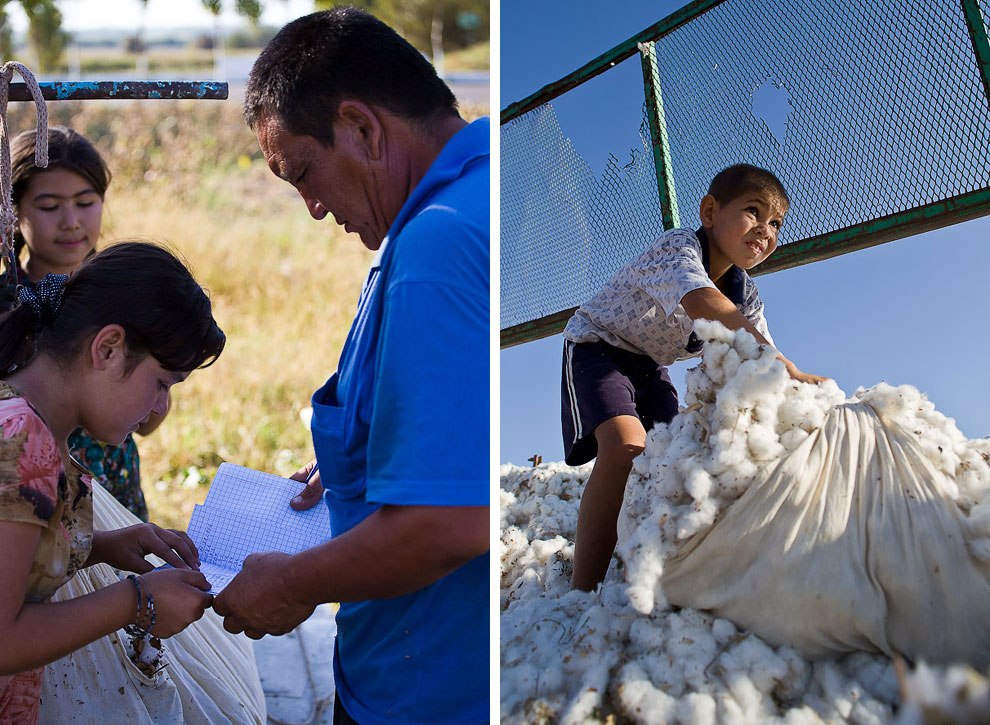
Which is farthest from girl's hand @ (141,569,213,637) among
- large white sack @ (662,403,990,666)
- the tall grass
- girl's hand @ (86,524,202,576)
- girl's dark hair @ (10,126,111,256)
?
the tall grass

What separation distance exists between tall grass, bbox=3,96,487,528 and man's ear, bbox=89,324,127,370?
6.51ft

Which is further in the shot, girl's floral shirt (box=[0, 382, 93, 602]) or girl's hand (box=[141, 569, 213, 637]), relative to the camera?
girl's hand (box=[141, 569, 213, 637])

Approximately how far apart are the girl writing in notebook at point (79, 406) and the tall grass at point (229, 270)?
76.2 inches

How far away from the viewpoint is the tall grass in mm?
4617

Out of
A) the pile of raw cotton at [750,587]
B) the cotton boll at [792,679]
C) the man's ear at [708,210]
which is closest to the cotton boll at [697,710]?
the pile of raw cotton at [750,587]

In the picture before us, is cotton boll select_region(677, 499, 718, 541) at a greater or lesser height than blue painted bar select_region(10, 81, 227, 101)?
lesser

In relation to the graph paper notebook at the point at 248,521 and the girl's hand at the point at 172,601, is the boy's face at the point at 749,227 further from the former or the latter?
the girl's hand at the point at 172,601

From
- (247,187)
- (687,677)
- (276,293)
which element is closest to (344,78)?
(687,677)

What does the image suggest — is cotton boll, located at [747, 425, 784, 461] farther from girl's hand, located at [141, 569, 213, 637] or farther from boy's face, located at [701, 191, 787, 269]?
girl's hand, located at [141, 569, 213, 637]

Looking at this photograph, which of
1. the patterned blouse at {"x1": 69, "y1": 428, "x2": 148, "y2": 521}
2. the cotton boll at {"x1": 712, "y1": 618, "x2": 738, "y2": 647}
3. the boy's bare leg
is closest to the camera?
the cotton boll at {"x1": 712, "y1": 618, "x2": 738, "y2": 647}

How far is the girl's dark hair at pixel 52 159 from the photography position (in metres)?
2.83

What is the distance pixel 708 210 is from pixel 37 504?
64.9 inches

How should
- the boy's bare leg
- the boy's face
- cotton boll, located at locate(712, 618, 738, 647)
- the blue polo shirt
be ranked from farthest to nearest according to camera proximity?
the boy's face < the boy's bare leg < cotton boll, located at locate(712, 618, 738, 647) < the blue polo shirt

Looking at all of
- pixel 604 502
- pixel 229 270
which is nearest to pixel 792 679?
pixel 604 502
